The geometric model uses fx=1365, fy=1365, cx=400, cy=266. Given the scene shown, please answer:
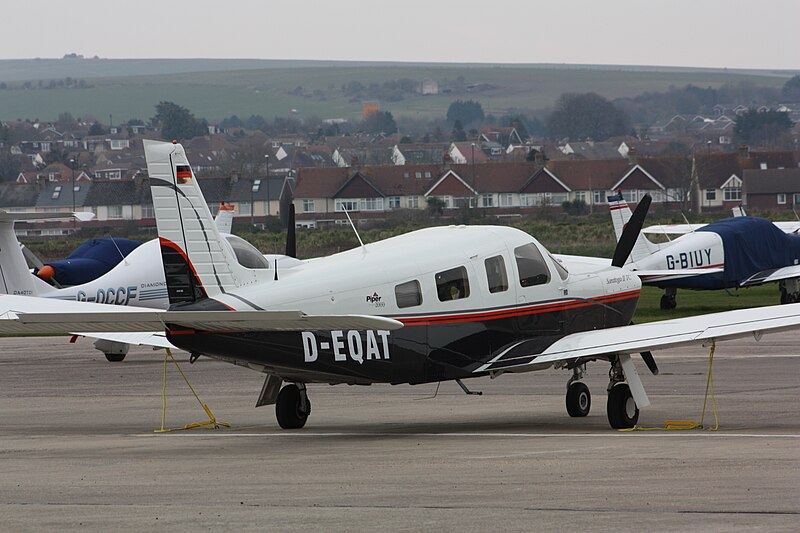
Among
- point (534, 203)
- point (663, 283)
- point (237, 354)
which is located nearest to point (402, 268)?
point (237, 354)

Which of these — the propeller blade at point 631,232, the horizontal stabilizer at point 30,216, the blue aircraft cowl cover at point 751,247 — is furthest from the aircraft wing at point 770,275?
the propeller blade at point 631,232

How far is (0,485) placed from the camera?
12414 millimetres

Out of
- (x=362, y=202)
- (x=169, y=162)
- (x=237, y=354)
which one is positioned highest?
(x=169, y=162)

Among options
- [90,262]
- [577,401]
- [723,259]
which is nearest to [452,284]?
[577,401]

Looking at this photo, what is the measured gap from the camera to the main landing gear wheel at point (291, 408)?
16.7 m

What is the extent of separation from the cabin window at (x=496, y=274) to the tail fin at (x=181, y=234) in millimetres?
3147

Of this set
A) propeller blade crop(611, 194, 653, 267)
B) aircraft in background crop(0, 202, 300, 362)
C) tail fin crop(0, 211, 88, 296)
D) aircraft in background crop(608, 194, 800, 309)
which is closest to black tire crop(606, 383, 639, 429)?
propeller blade crop(611, 194, 653, 267)

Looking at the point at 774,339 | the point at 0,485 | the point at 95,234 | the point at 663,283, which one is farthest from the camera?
the point at 95,234

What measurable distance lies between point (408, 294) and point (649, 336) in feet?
9.23

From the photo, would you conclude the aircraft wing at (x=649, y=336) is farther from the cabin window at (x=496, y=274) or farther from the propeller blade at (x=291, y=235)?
the propeller blade at (x=291, y=235)

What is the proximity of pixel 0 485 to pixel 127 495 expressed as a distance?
1565mm

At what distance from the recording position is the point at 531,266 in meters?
17.0

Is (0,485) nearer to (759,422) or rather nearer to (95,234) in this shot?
(759,422)

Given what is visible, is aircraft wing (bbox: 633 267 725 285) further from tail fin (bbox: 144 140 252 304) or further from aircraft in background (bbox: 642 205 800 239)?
tail fin (bbox: 144 140 252 304)
